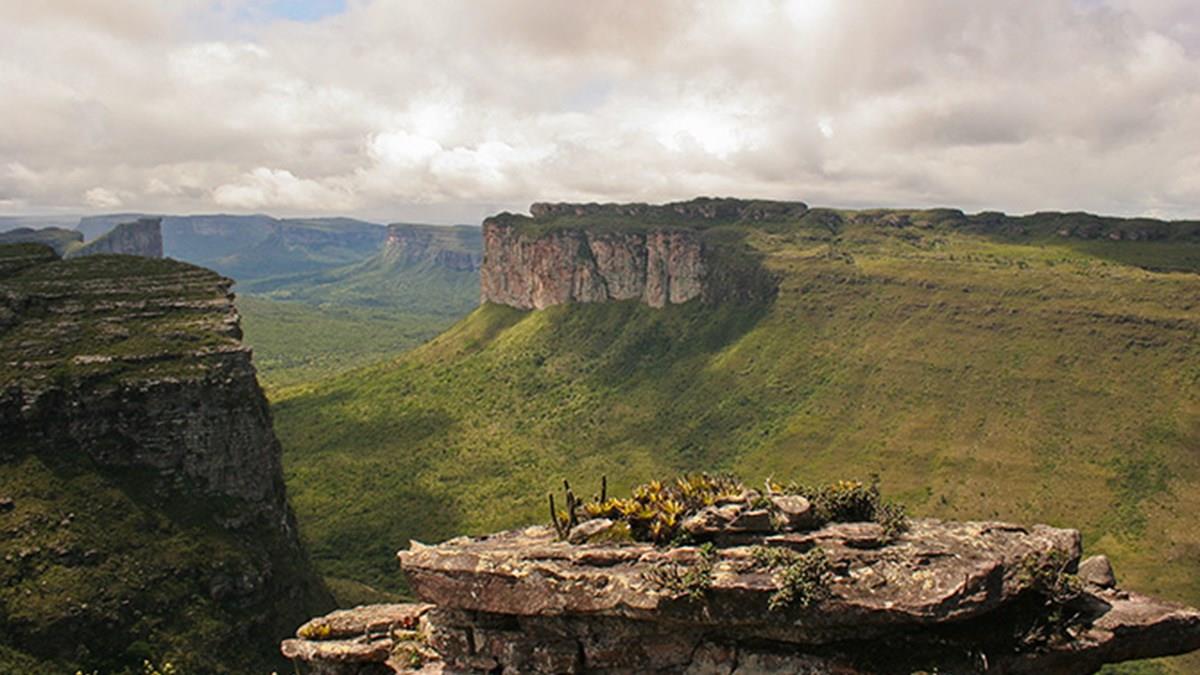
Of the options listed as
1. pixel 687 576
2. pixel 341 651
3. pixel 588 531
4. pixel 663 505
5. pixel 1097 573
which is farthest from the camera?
pixel 341 651

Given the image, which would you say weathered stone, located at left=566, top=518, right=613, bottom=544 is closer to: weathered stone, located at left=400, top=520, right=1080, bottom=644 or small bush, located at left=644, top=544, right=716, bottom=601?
weathered stone, located at left=400, top=520, right=1080, bottom=644

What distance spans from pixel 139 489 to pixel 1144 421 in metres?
104

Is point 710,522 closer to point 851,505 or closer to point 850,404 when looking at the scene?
point 851,505

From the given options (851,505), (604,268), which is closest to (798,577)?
(851,505)

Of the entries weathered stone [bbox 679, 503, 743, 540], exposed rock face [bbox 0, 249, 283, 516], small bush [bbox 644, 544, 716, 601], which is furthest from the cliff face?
small bush [bbox 644, 544, 716, 601]

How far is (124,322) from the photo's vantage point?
66.0 metres

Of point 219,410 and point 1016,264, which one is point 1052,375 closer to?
point 1016,264

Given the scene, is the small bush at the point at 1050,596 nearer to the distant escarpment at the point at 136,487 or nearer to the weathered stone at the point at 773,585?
the weathered stone at the point at 773,585

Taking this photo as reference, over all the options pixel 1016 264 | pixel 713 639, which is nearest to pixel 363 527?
pixel 713 639

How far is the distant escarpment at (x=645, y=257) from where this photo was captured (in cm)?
15962

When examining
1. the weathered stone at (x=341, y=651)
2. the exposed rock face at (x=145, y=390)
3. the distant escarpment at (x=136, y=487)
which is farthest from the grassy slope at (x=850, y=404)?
the weathered stone at (x=341, y=651)

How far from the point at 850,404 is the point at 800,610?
100103 mm

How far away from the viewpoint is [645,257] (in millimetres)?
173125

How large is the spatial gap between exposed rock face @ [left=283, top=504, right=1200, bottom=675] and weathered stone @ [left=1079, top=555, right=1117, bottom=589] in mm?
218
